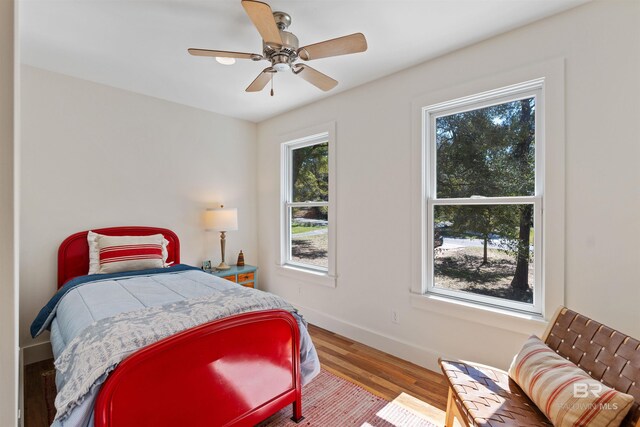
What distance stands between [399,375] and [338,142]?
7.36 feet

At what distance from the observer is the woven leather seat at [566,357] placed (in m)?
1.34

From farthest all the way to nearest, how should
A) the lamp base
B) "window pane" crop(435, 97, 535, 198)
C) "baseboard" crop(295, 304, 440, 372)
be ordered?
the lamp base < "baseboard" crop(295, 304, 440, 372) < "window pane" crop(435, 97, 535, 198)

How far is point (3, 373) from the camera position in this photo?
1.60 ft

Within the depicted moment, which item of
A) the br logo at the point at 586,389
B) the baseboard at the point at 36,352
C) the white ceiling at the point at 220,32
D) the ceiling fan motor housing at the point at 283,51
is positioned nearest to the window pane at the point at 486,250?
the br logo at the point at 586,389

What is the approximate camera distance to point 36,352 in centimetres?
270

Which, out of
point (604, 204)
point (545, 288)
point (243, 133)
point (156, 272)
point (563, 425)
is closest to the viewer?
point (563, 425)

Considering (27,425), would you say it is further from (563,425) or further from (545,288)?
(545,288)

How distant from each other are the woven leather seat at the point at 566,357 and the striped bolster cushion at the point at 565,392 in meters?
0.07

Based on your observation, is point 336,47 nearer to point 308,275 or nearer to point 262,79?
point 262,79

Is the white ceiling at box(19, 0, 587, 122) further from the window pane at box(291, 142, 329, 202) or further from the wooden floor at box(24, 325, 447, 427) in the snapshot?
the wooden floor at box(24, 325, 447, 427)

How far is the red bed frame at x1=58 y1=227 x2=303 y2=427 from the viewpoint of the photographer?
4.40 ft

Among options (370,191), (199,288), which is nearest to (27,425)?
(199,288)

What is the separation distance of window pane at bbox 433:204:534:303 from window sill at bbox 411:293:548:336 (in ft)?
0.50

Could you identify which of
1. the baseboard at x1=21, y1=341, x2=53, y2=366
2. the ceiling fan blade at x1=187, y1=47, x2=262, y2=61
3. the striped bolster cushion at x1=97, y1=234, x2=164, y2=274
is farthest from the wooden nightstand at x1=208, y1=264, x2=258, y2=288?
the ceiling fan blade at x1=187, y1=47, x2=262, y2=61
